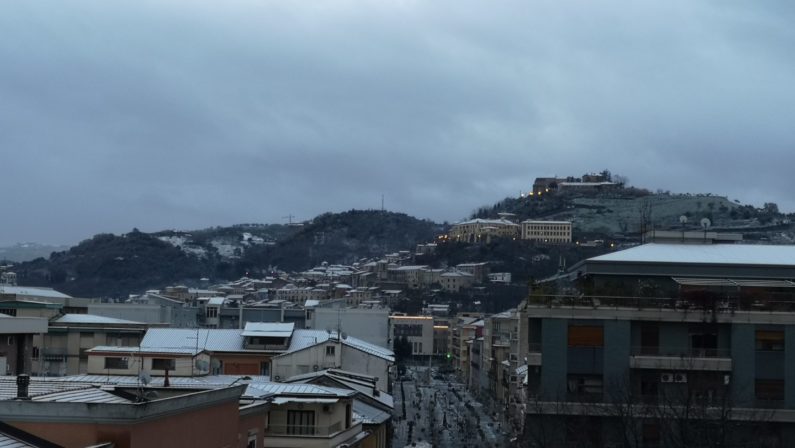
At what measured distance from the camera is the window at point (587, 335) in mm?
23672

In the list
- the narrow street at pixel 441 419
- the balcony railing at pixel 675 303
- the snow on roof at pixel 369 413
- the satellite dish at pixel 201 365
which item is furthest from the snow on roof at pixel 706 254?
the narrow street at pixel 441 419

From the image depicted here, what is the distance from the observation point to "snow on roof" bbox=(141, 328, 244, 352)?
4488 centimetres

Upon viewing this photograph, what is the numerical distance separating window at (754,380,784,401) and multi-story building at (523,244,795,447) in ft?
0.07

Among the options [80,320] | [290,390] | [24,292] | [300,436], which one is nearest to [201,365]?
[290,390]

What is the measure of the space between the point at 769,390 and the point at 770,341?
38.6 inches

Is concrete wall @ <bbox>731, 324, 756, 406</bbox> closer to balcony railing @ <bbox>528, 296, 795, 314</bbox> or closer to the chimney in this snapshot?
balcony railing @ <bbox>528, 296, 795, 314</bbox>

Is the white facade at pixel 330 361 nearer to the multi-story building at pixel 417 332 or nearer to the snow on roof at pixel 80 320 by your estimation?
the snow on roof at pixel 80 320

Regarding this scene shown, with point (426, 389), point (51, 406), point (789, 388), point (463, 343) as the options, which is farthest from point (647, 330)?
point (463, 343)

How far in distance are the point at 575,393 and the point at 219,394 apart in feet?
33.7

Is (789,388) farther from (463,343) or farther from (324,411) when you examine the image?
(463,343)

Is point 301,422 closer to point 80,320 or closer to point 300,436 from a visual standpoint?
point 300,436

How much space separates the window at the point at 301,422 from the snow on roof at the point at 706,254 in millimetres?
7176

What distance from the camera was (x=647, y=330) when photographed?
23.9 meters

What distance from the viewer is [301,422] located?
2625 cm
